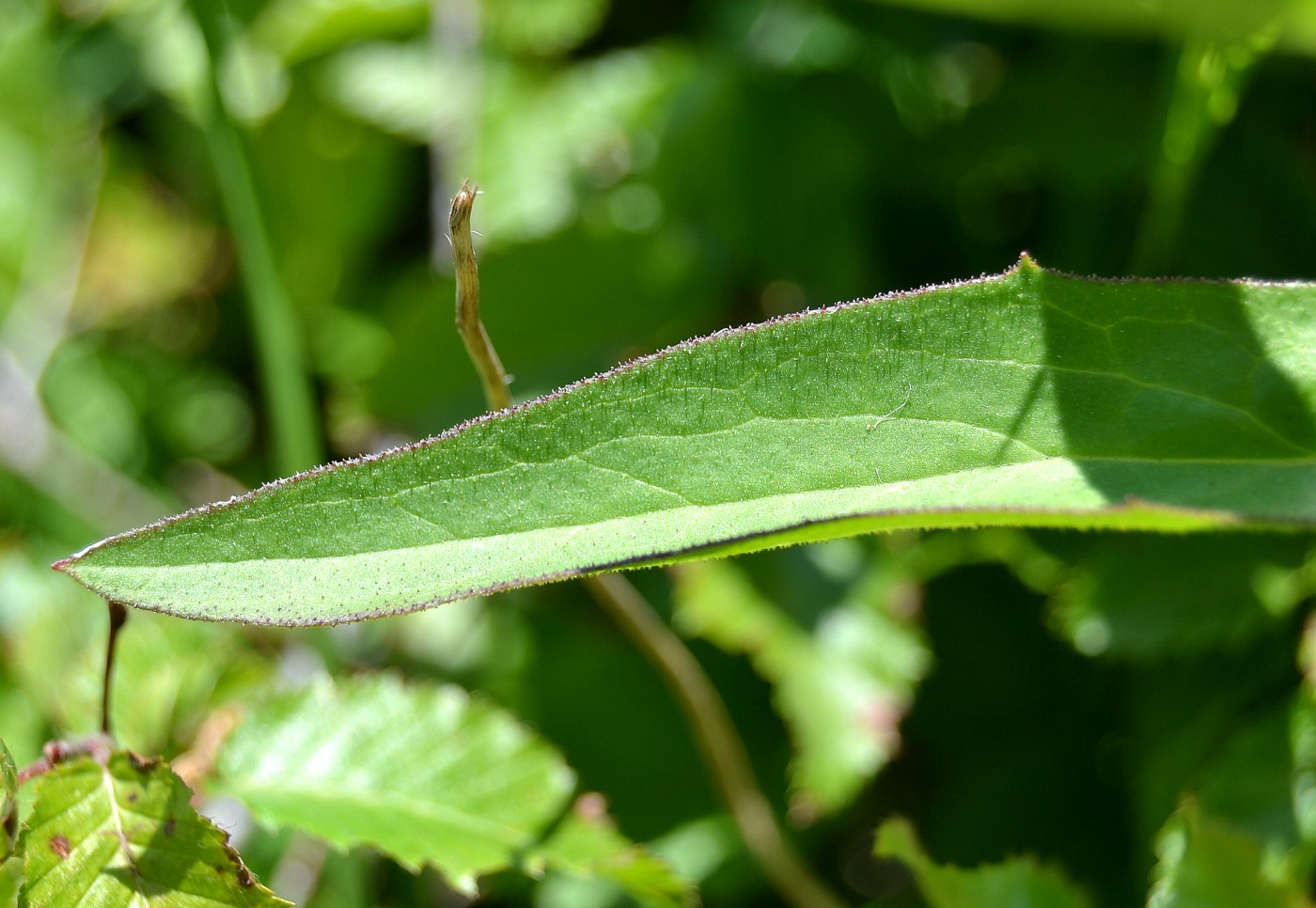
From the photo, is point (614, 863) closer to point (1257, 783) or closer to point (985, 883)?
point (985, 883)

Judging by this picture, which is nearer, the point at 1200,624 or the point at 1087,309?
the point at 1087,309

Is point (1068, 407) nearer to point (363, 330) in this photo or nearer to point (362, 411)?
point (362, 411)

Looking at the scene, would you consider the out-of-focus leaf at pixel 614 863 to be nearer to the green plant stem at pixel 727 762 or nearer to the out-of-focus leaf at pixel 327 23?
the green plant stem at pixel 727 762

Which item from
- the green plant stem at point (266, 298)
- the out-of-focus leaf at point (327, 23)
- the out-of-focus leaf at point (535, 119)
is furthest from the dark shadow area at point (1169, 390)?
the out-of-focus leaf at point (327, 23)

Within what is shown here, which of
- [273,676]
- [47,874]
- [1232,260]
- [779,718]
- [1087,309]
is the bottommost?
[47,874]

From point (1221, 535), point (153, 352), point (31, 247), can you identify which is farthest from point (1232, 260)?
point (31, 247)

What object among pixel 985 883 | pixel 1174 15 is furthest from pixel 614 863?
pixel 1174 15

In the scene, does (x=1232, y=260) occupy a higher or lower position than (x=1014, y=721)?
higher
